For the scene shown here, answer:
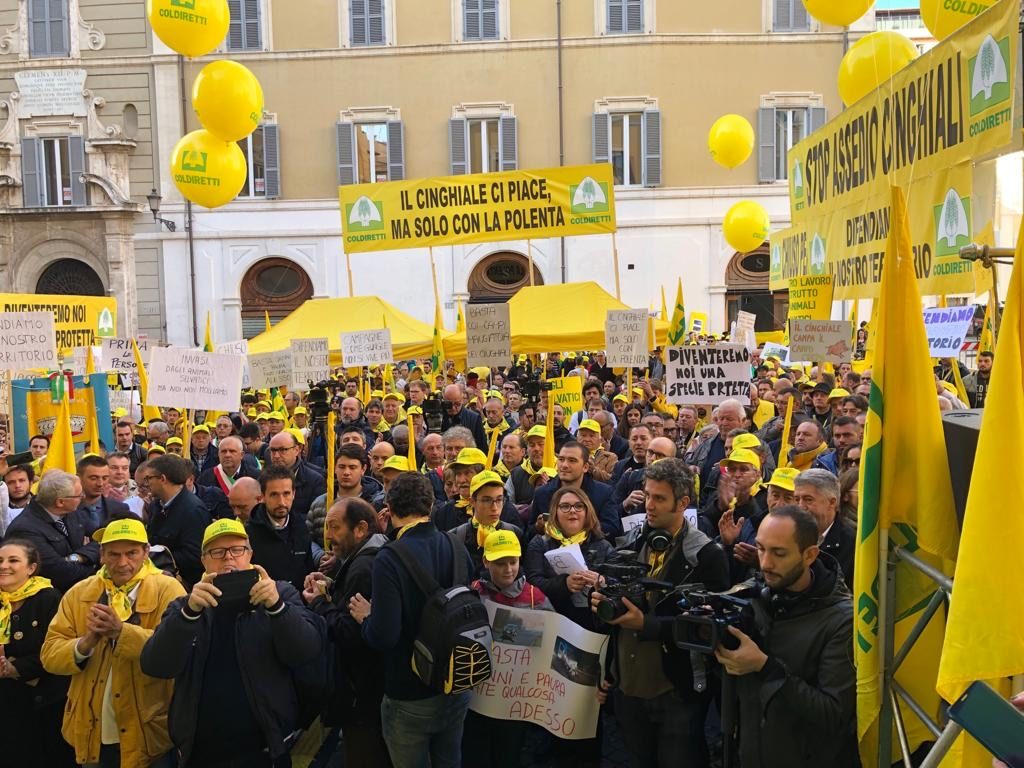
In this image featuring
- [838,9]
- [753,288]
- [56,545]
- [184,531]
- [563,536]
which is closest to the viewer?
[563,536]

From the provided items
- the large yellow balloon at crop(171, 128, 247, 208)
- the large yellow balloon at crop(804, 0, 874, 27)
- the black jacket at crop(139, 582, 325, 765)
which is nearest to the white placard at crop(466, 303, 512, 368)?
the large yellow balloon at crop(171, 128, 247, 208)

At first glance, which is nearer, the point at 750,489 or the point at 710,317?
the point at 750,489

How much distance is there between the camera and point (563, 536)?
4.80 metres

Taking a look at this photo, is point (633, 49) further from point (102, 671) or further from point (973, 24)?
point (102, 671)

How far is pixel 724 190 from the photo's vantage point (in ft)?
83.3

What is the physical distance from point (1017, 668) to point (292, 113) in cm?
2586

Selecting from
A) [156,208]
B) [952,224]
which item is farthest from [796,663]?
[156,208]

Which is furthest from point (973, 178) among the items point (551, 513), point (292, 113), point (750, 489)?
point (292, 113)

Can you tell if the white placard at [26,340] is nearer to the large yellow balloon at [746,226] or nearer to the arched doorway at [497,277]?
the large yellow balloon at [746,226]

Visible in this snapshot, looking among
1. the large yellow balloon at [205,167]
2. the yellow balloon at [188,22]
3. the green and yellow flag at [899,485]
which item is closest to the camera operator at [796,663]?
the green and yellow flag at [899,485]

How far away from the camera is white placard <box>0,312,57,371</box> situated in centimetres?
922

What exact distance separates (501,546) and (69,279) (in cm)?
2575

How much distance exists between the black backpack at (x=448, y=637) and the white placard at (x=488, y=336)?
6.43 metres

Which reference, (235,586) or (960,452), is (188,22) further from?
(960,452)
